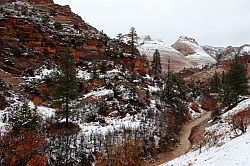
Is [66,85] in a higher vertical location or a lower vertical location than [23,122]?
higher

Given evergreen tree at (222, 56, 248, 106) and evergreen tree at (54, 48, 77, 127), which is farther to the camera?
evergreen tree at (222, 56, 248, 106)

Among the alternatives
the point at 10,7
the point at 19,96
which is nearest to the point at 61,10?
the point at 10,7

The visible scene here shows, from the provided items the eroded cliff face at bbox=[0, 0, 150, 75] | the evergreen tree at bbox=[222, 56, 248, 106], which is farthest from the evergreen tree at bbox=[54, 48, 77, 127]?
the evergreen tree at bbox=[222, 56, 248, 106]

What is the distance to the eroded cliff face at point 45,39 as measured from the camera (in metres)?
63.4

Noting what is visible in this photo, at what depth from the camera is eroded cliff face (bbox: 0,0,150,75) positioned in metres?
63.4

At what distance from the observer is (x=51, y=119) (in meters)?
46.2

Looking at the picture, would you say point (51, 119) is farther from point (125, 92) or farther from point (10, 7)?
point (10, 7)

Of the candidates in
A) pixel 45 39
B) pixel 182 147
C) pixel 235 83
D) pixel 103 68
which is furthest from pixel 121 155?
pixel 45 39

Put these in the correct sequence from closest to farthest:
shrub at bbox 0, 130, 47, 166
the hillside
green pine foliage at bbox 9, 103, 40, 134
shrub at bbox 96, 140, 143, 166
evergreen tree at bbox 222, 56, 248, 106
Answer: shrub at bbox 0, 130, 47, 166 < green pine foliage at bbox 9, 103, 40, 134 < the hillside < shrub at bbox 96, 140, 143, 166 < evergreen tree at bbox 222, 56, 248, 106

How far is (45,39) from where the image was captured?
69.1 meters

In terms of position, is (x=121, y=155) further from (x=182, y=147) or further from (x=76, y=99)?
(x=182, y=147)

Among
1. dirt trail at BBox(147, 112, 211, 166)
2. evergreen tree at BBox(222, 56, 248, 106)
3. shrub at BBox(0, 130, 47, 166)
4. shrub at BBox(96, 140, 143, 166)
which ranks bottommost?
dirt trail at BBox(147, 112, 211, 166)

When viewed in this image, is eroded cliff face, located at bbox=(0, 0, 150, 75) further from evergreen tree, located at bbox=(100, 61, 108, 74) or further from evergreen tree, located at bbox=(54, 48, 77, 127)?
evergreen tree, located at bbox=(54, 48, 77, 127)

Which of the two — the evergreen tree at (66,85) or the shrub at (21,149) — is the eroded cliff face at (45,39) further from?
the shrub at (21,149)
